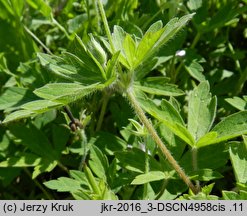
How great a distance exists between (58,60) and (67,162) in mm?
770

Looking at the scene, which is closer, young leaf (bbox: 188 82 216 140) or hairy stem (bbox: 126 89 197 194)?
hairy stem (bbox: 126 89 197 194)

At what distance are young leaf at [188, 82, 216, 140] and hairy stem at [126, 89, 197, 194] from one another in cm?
13

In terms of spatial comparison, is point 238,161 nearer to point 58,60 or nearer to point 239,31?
point 58,60

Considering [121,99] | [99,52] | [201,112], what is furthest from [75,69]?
[121,99]

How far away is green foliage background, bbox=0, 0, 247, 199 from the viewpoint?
1885mm

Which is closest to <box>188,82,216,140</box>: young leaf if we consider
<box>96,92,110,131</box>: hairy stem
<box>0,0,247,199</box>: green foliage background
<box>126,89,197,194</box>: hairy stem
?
<box>0,0,247,199</box>: green foliage background

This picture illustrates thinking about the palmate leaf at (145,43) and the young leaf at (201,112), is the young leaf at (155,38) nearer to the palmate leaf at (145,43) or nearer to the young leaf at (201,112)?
the palmate leaf at (145,43)

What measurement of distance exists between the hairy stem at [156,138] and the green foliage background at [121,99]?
0.04m

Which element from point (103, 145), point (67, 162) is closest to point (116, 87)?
point (103, 145)

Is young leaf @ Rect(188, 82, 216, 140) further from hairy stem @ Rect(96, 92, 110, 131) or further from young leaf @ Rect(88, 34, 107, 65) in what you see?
hairy stem @ Rect(96, 92, 110, 131)

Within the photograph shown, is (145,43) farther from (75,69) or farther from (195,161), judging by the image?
(195,161)

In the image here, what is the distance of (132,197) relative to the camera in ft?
7.53

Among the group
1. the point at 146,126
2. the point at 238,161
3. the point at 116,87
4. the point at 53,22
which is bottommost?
the point at 238,161

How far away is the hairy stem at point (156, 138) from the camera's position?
1.89m
